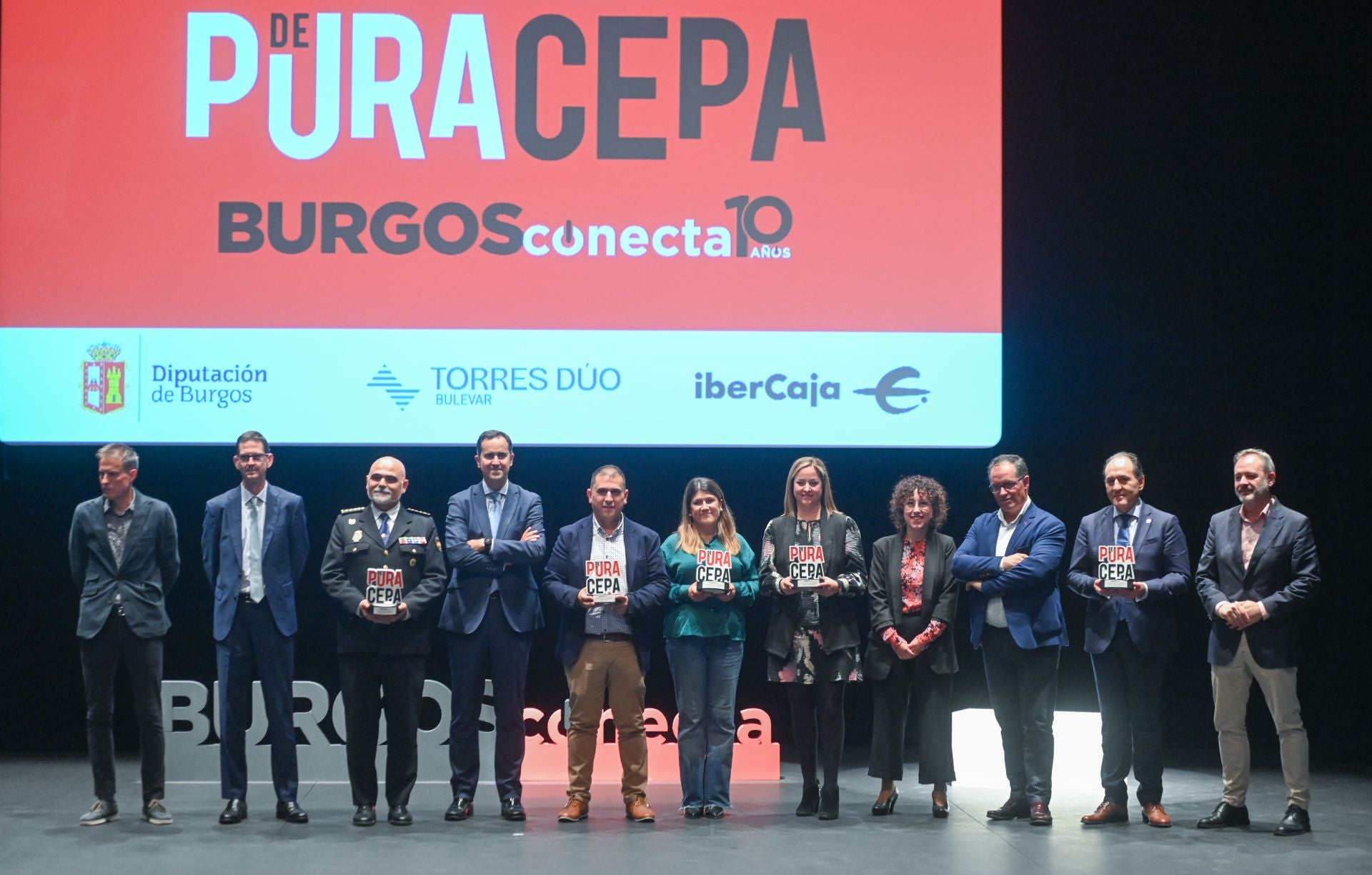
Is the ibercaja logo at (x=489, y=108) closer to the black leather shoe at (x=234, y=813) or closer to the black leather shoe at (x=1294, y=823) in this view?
the black leather shoe at (x=234, y=813)

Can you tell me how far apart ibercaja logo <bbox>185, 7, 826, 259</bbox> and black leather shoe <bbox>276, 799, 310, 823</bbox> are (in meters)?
2.40

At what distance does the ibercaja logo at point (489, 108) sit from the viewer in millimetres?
6078

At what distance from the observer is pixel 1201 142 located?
6.54 metres

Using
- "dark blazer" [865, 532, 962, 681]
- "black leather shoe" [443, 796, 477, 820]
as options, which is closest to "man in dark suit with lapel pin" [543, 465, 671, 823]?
"black leather shoe" [443, 796, 477, 820]

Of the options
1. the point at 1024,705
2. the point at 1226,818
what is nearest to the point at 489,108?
the point at 1024,705

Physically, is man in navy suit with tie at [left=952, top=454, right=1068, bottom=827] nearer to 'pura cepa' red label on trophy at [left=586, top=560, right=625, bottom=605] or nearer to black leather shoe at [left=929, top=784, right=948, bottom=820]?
black leather shoe at [left=929, top=784, right=948, bottom=820]

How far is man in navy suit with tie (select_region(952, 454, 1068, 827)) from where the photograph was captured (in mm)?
5051

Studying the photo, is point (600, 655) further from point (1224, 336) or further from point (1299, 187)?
point (1299, 187)

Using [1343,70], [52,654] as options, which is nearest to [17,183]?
[52,654]

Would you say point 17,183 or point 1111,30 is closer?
point 17,183

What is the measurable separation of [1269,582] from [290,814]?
146 inches

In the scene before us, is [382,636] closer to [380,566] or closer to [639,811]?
[380,566]

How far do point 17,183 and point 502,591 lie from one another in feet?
9.68

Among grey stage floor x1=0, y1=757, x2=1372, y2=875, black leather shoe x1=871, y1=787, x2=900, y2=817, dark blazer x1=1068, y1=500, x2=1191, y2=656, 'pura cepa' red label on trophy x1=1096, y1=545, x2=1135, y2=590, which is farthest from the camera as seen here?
black leather shoe x1=871, y1=787, x2=900, y2=817
